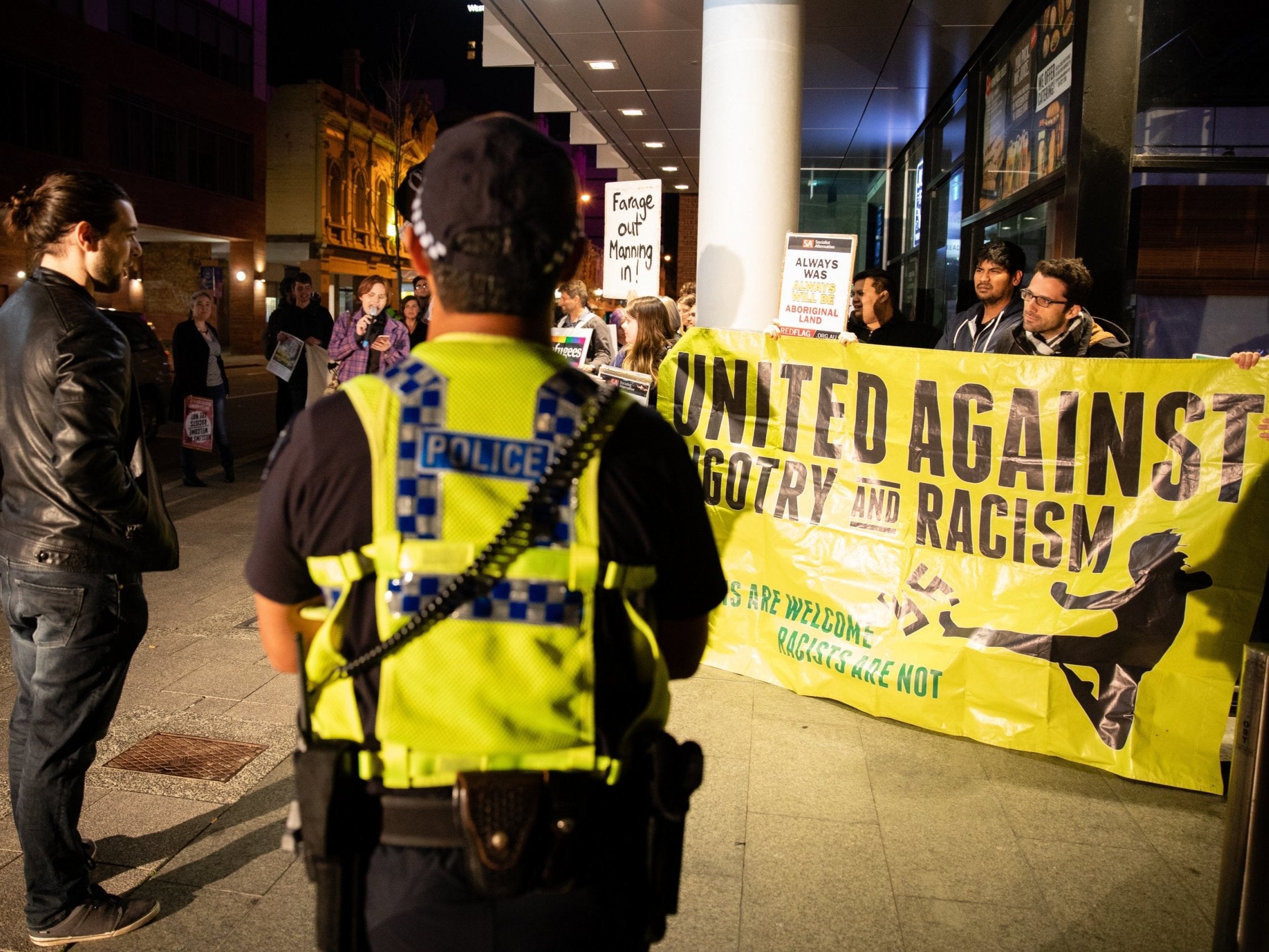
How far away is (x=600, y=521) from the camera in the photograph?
1576 millimetres

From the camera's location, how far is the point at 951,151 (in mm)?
11414

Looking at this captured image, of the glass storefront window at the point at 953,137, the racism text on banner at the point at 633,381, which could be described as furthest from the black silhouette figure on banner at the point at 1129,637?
the glass storefront window at the point at 953,137

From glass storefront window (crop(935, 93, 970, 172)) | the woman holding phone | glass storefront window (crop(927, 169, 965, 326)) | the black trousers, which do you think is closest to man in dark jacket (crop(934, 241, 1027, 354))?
glass storefront window (crop(927, 169, 965, 326))

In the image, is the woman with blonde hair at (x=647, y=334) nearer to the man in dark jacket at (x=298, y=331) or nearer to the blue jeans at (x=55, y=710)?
the blue jeans at (x=55, y=710)

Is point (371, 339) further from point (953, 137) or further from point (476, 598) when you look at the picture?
point (476, 598)

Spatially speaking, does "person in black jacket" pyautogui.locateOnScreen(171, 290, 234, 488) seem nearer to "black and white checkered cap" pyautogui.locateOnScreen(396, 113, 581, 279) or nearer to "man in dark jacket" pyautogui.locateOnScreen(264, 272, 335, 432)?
"man in dark jacket" pyautogui.locateOnScreen(264, 272, 335, 432)

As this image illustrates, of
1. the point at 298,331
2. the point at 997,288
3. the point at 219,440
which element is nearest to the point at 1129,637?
the point at 997,288

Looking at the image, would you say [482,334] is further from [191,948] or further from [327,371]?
[327,371]

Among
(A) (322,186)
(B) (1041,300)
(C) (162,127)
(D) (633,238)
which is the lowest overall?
(B) (1041,300)

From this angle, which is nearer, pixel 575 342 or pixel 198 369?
pixel 575 342

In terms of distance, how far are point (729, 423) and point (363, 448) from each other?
13.6ft

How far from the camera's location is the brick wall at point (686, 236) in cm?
2405

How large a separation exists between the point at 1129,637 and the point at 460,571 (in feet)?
12.6

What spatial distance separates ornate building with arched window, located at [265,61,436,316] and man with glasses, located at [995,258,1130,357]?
1604 inches
